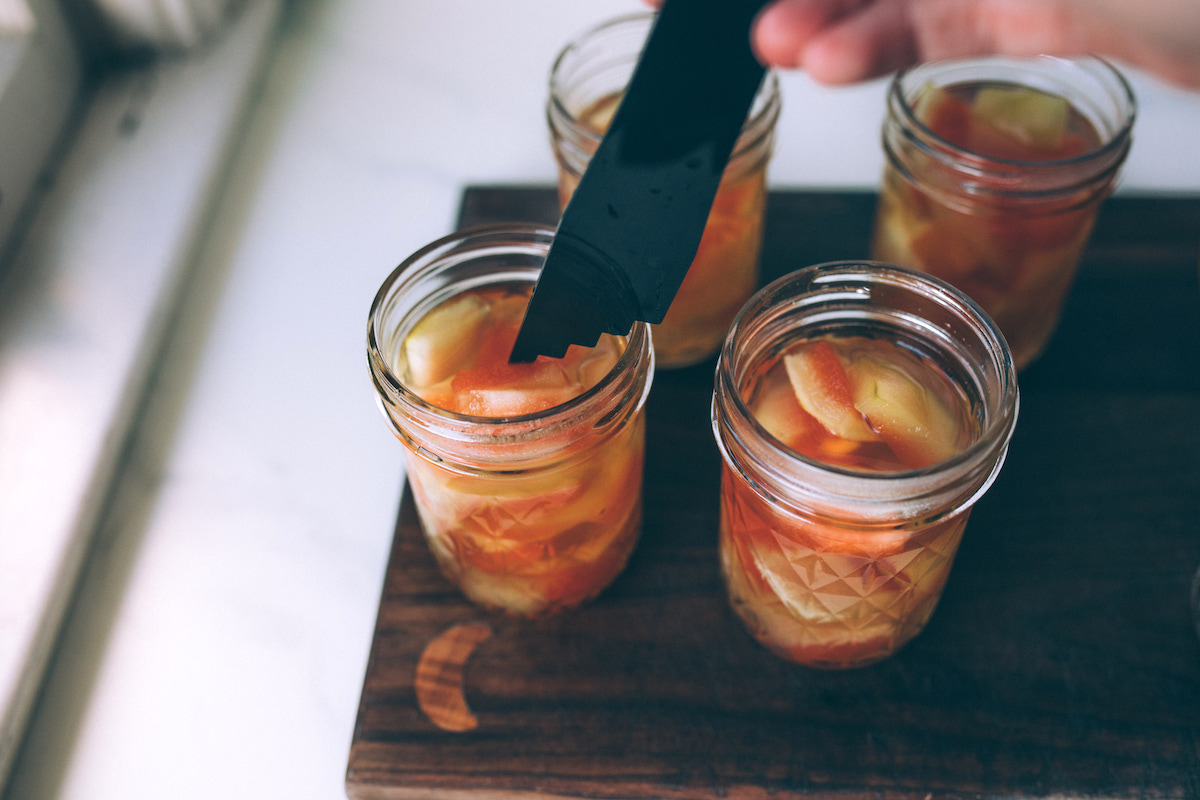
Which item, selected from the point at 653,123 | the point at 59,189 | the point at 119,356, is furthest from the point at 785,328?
the point at 59,189

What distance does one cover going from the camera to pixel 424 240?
1286 mm

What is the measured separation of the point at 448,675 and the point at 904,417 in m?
0.46

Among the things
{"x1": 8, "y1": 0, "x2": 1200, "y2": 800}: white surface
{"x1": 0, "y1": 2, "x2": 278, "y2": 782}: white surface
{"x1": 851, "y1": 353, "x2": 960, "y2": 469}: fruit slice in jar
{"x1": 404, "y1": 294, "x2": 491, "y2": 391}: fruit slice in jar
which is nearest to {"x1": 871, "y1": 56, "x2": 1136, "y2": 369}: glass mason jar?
{"x1": 851, "y1": 353, "x2": 960, "y2": 469}: fruit slice in jar

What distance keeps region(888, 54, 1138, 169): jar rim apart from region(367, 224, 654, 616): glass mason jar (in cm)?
36

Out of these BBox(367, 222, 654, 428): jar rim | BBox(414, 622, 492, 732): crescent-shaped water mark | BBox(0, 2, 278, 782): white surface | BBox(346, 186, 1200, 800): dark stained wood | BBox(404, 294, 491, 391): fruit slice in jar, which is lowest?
BBox(346, 186, 1200, 800): dark stained wood

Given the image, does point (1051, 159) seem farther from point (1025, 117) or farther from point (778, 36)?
point (778, 36)

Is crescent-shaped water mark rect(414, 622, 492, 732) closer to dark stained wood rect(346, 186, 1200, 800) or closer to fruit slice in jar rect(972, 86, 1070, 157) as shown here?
dark stained wood rect(346, 186, 1200, 800)

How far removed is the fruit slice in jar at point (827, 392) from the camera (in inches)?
29.1

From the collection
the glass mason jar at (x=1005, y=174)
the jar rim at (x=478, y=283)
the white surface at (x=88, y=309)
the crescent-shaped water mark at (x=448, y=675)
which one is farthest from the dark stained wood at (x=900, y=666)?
the white surface at (x=88, y=309)

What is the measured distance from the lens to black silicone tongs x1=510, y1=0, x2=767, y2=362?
0.64m

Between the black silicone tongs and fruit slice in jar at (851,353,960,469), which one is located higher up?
the black silicone tongs

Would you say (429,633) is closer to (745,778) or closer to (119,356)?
(745,778)

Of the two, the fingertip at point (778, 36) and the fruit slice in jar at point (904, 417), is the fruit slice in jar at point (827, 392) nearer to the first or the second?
the fruit slice in jar at point (904, 417)

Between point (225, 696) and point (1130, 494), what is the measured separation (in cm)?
90
